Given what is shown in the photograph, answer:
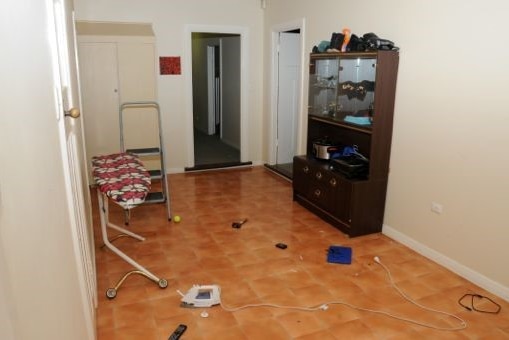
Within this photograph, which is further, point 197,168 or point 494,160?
point 197,168

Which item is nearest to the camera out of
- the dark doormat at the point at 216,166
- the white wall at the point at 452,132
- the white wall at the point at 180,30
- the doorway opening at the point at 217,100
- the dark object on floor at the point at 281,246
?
the white wall at the point at 452,132

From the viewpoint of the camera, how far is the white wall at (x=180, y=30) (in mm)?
5328

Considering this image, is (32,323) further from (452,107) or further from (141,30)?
(141,30)

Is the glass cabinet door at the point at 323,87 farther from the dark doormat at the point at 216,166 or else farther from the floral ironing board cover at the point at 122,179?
the floral ironing board cover at the point at 122,179

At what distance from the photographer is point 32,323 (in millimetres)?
619

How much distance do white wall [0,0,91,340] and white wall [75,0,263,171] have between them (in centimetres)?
474

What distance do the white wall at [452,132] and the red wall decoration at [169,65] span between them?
109 inches

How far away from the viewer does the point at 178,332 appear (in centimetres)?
245

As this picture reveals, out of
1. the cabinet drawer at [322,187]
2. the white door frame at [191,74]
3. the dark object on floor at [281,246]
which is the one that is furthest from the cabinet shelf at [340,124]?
the white door frame at [191,74]

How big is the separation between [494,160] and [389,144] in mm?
1012

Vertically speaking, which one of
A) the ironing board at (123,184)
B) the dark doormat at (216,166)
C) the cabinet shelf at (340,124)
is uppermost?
the cabinet shelf at (340,124)

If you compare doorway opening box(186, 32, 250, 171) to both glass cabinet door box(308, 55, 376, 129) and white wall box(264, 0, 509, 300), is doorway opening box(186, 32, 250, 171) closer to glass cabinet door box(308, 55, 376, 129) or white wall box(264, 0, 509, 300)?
glass cabinet door box(308, 55, 376, 129)

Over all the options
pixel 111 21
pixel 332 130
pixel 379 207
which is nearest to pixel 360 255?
pixel 379 207

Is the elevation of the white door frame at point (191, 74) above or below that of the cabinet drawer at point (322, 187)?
above
